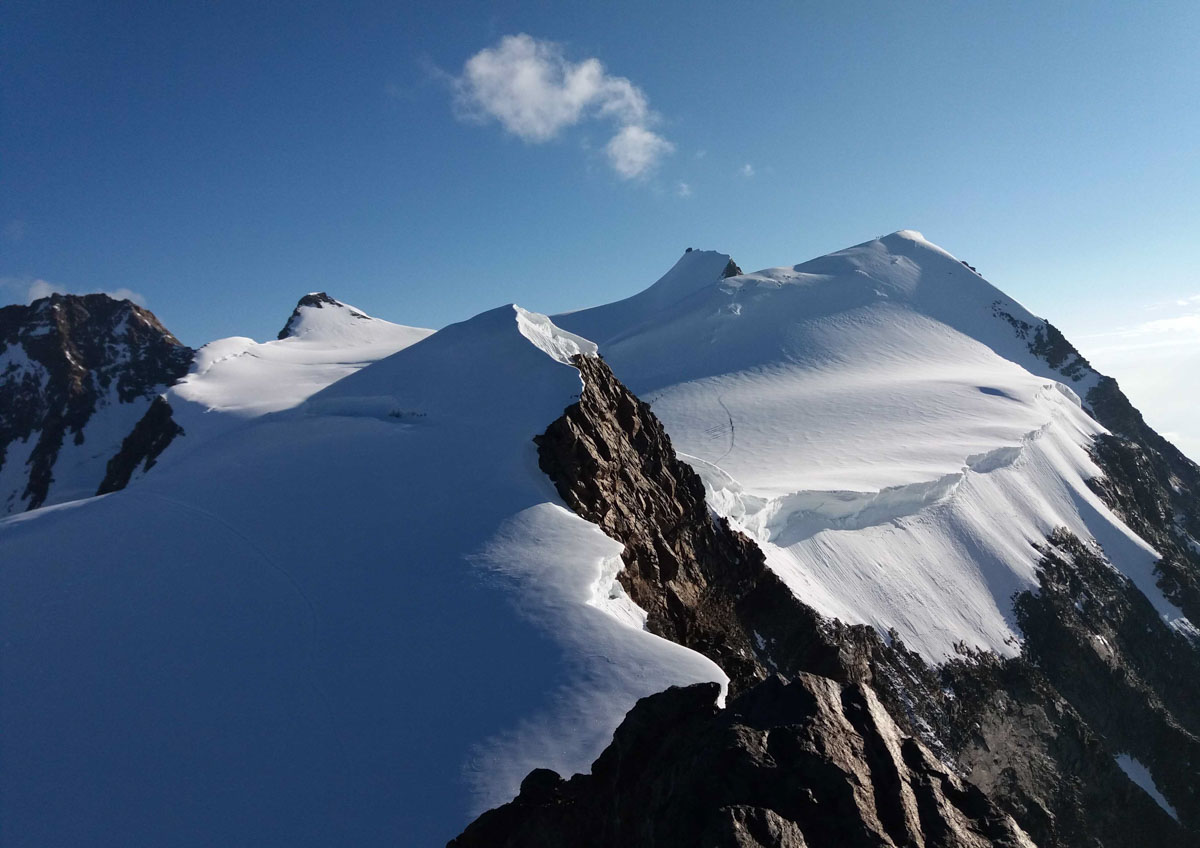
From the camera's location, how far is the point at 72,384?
210ft

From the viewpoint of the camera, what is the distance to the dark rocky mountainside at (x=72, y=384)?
56656mm

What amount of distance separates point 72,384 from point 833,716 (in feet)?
A: 257

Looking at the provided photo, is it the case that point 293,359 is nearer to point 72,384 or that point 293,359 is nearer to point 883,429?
point 72,384

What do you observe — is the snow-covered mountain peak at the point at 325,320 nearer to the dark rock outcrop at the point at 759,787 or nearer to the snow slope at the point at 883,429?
the snow slope at the point at 883,429

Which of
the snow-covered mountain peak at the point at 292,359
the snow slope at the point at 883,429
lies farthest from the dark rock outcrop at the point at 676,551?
the snow-covered mountain peak at the point at 292,359

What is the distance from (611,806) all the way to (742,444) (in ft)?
102

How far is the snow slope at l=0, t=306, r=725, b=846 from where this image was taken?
384 inches

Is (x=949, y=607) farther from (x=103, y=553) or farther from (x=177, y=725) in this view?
(x=103, y=553)

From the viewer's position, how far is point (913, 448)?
121 feet

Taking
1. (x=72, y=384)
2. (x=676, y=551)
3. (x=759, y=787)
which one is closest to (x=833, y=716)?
(x=759, y=787)

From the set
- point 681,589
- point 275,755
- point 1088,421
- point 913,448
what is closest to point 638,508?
point 681,589

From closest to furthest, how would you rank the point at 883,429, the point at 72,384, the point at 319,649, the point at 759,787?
the point at 759,787 < the point at 319,649 < the point at 883,429 < the point at 72,384

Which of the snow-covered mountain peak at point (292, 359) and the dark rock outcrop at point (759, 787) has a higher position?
the snow-covered mountain peak at point (292, 359)

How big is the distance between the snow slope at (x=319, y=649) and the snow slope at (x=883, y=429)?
11.4 meters
